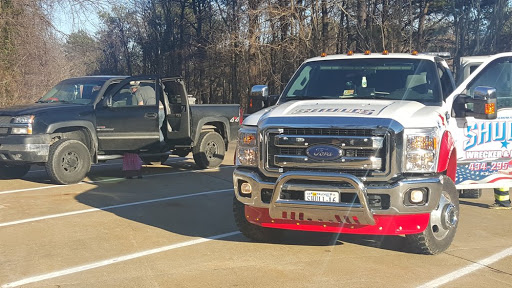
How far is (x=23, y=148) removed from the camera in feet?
31.3

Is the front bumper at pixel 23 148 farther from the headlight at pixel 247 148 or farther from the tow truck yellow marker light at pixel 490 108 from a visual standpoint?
the tow truck yellow marker light at pixel 490 108

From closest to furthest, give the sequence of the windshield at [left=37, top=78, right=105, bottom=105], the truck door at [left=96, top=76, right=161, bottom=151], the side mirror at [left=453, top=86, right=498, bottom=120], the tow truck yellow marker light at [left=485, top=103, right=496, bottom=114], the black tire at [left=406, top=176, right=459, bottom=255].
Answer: the black tire at [left=406, top=176, right=459, bottom=255] → the side mirror at [left=453, top=86, right=498, bottom=120] → the tow truck yellow marker light at [left=485, top=103, right=496, bottom=114] → the truck door at [left=96, top=76, right=161, bottom=151] → the windshield at [left=37, top=78, right=105, bottom=105]

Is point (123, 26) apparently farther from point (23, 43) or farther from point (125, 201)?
point (125, 201)

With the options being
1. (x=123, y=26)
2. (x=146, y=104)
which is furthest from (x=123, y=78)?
(x=123, y=26)

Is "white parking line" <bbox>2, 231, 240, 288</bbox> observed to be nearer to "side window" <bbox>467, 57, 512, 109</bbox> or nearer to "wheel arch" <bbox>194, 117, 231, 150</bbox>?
"side window" <bbox>467, 57, 512, 109</bbox>

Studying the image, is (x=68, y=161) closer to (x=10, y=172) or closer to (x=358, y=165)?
(x=10, y=172)

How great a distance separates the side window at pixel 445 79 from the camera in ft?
23.4

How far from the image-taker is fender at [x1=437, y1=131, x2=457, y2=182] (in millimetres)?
5484

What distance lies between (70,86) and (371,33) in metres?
14.2

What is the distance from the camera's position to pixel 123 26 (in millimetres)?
54062

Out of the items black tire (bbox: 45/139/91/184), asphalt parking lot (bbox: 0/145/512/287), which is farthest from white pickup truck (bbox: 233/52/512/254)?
black tire (bbox: 45/139/91/184)

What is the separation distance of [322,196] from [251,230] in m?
1.29

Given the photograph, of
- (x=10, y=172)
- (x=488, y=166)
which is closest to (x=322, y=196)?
(x=488, y=166)

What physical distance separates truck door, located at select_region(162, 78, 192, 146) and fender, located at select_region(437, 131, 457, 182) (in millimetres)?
6186
